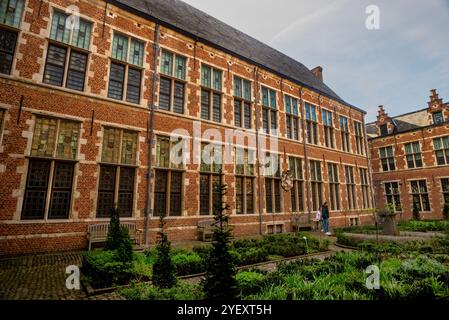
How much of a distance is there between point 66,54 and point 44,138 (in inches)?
138

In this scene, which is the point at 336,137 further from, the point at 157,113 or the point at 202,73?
the point at 157,113

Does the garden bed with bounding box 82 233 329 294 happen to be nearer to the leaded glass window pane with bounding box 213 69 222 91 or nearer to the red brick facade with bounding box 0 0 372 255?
the red brick facade with bounding box 0 0 372 255

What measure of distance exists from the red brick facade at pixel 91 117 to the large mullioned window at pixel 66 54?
20 cm

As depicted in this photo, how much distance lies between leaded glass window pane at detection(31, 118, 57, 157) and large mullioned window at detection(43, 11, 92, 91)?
5.25 feet

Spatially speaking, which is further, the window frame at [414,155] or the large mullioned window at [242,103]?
the window frame at [414,155]

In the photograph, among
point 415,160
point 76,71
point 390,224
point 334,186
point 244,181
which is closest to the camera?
point 76,71

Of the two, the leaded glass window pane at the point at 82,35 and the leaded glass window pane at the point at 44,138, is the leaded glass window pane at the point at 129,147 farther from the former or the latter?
the leaded glass window pane at the point at 82,35

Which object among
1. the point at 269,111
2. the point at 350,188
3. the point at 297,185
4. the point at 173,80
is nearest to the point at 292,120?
the point at 269,111

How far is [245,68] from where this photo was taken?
599 inches

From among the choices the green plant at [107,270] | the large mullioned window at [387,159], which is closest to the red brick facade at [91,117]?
the green plant at [107,270]

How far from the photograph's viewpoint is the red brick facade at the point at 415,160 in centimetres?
2320

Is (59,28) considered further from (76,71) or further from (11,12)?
(76,71)

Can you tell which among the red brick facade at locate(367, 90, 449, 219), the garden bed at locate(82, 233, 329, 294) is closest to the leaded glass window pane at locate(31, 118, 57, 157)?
the garden bed at locate(82, 233, 329, 294)

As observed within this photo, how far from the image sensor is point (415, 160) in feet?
82.4
